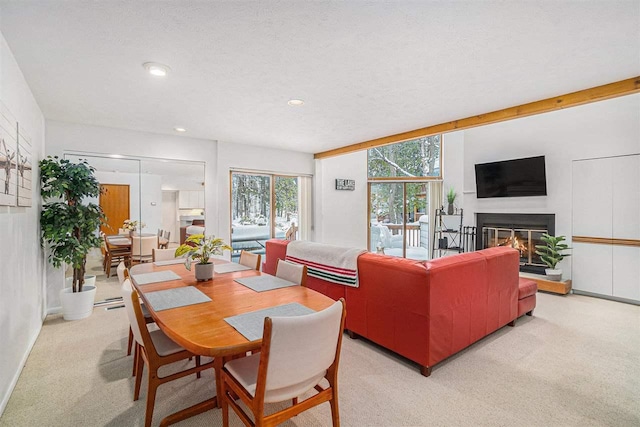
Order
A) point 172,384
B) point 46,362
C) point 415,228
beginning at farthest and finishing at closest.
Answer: point 415,228 → point 46,362 → point 172,384

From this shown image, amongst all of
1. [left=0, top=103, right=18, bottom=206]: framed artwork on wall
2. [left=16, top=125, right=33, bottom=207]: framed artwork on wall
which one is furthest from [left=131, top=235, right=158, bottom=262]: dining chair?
[left=0, top=103, right=18, bottom=206]: framed artwork on wall

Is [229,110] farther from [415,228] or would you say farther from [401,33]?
[415,228]

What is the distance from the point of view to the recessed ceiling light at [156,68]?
236 centimetres

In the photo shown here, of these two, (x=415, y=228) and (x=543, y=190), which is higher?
(x=543, y=190)

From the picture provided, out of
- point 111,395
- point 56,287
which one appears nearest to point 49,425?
point 111,395

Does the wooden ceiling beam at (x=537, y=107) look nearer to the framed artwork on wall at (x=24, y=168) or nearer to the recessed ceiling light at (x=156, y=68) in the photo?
the recessed ceiling light at (x=156, y=68)

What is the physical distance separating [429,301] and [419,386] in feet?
1.97

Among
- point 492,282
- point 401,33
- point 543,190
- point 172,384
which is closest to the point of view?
point 401,33

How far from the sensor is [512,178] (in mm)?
5125

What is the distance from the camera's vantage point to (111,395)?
2.10m

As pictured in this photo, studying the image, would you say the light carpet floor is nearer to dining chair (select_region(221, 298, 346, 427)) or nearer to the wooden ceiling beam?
dining chair (select_region(221, 298, 346, 427))

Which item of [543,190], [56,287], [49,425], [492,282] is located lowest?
[49,425]

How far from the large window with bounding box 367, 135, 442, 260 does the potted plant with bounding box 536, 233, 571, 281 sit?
2.71 meters

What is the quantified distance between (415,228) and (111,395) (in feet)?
21.0
